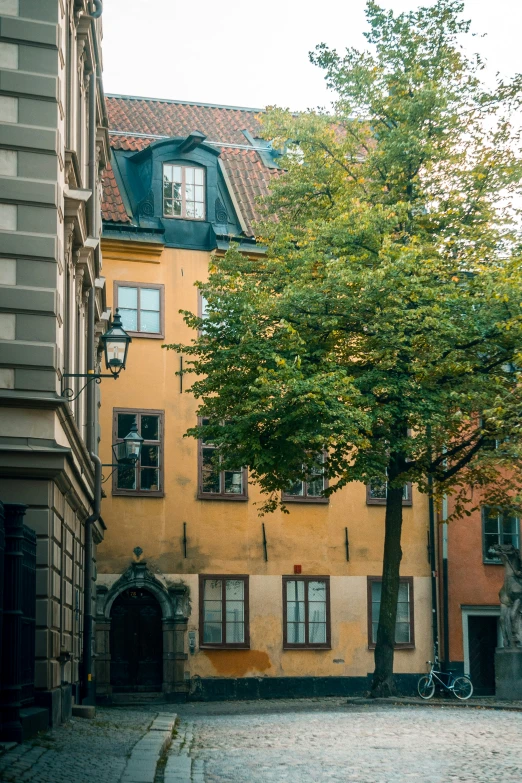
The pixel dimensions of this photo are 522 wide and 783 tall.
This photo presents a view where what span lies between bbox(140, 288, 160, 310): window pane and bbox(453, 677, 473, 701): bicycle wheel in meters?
11.1

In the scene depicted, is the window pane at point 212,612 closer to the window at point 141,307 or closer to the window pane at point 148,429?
the window pane at point 148,429

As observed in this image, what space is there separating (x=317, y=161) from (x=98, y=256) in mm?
4741

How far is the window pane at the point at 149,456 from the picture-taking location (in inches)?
1104

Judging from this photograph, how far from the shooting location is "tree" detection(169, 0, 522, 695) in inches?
831

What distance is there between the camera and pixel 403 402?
21578mm

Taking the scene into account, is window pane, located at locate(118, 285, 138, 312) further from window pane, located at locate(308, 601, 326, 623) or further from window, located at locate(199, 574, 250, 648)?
window pane, located at locate(308, 601, 326, 623)

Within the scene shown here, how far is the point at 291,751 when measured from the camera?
1195 centimetres

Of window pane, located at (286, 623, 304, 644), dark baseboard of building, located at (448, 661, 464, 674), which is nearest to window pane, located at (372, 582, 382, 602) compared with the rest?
window pane, located at (286, 623, 304, 644)

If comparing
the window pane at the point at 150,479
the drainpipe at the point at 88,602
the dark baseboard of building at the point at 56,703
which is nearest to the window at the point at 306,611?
the window pane at the point at 150,479

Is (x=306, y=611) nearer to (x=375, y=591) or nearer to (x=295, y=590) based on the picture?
(x=295, y=590)

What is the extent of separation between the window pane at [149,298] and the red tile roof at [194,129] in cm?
183

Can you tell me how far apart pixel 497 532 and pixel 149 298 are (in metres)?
10.8

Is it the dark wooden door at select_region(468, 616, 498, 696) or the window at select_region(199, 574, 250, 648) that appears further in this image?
the dark wooden door at select_region(468, 616, 498, 696)

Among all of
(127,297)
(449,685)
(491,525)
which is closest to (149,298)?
(127,297)
